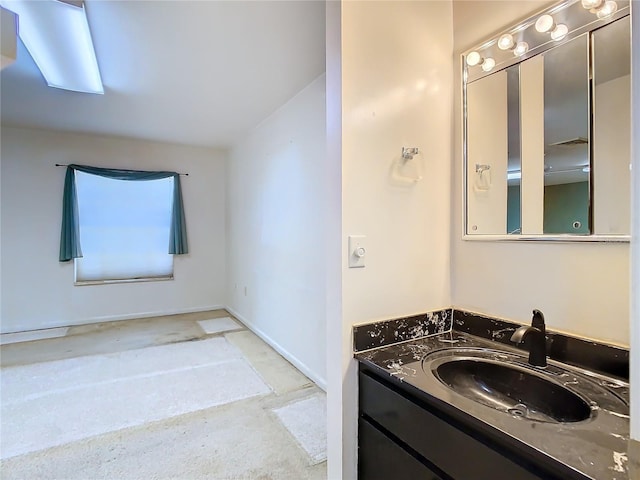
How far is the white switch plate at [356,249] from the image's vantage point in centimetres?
123

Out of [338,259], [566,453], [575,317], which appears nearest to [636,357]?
[566,453]

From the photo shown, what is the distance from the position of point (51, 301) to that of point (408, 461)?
190 inches

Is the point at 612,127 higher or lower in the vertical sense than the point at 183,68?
lower

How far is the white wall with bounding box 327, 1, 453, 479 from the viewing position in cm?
123

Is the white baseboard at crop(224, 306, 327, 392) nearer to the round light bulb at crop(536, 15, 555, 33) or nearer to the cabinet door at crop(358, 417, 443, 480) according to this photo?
the cabinet door at crop(358, 417, 443, 480)

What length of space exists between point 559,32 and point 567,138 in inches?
15.1

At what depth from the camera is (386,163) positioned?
4.32 feet

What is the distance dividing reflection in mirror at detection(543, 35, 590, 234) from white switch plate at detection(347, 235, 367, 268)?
68 centimetres

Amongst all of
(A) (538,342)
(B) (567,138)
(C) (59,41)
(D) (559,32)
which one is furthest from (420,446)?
(C) (59,41)

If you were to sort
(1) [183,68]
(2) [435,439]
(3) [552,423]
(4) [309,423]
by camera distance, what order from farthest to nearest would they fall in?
1. (1) [183,68]
2. (4) [309,423]
3. (2) [435,439]
4. (3) [552,423]

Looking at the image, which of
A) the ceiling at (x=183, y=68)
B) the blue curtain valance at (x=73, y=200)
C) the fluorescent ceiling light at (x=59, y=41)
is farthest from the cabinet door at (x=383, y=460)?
the blue curtain valance at (x=73, y=200)

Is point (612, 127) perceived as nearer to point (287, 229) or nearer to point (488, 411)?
point (488, 411)

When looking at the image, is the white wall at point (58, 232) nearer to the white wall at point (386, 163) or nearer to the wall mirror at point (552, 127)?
the white wall at point (386, 163)

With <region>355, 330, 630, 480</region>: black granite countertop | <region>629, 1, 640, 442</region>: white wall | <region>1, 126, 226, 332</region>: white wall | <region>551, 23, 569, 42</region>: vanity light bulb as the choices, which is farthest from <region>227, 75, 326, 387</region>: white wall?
<region>629, 1, 640, 442</region>: white wall
